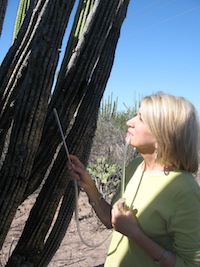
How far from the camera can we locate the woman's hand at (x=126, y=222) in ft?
4.85

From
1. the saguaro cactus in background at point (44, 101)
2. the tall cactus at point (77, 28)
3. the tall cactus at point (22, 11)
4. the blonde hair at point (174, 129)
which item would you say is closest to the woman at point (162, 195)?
the blonde hair at point (174, 129)

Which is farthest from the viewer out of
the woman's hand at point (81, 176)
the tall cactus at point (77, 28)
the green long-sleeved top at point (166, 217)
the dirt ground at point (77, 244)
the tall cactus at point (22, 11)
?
the dirt ground at point (77, 244)

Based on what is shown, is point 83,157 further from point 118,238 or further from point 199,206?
point 199,206

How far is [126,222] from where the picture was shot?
58.7 inches

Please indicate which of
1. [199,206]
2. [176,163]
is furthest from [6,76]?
[199,206]

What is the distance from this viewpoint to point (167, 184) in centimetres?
151

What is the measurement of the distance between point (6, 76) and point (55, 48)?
47 cm

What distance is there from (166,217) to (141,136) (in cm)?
35

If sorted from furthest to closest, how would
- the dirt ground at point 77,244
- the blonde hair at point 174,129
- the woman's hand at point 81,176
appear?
the dirt ground at point 77,244 < the woman's hand at point 81,176 < the blonde hair at point 174,129

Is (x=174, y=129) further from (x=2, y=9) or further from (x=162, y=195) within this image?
(x=2, y=9)

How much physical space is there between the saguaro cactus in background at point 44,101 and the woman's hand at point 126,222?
0.69 m

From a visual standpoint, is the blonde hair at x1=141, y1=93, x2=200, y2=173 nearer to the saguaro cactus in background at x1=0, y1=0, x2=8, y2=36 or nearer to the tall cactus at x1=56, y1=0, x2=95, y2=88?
the tall cactus at x1=56, y1=0, x2=95, y2=88

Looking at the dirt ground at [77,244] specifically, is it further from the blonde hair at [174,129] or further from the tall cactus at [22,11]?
the blonde hair at [174,129]

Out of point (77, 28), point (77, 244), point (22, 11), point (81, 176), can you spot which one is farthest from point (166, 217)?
point (77, 244)
